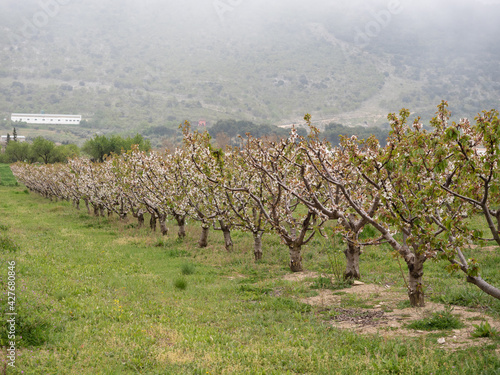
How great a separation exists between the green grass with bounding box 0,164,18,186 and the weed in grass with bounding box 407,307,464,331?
3682 inches

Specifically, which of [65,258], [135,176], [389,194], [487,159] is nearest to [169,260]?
[65,258]

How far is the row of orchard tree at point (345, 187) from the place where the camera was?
27.9 feet

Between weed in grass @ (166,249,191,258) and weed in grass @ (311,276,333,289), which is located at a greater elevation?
weed in grass @ (166,249,191,258)

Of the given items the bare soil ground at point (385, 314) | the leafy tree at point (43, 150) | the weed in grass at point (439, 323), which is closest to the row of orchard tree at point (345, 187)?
the bare soil ground at point (385, 314)

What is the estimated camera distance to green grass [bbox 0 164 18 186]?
3424 inches

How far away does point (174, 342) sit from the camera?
33.4 ft

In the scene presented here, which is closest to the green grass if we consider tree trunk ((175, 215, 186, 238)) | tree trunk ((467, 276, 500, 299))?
tree trunk ((175, 215, 186, 238))

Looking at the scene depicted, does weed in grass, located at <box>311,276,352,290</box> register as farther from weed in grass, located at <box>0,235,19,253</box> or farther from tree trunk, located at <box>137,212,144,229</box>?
tree trunk, located at <box>137,212,144,229</box>

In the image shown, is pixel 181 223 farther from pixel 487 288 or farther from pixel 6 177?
pixel 6 177

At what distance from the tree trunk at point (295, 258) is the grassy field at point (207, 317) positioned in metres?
0.93

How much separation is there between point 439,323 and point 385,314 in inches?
78.3

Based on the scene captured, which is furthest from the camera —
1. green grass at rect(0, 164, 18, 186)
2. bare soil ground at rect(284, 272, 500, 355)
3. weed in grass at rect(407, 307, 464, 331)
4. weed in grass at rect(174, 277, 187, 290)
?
green grass at rect(0, 164, 18, 186)

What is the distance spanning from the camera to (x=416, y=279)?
41.2 ft

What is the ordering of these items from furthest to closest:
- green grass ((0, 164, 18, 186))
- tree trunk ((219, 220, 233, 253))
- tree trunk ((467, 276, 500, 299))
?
green grass ((0, 164, 18, 186)), tree trunk ((219, 220, 233, 253)), tree trunk ((467, 276, 500, 299))
